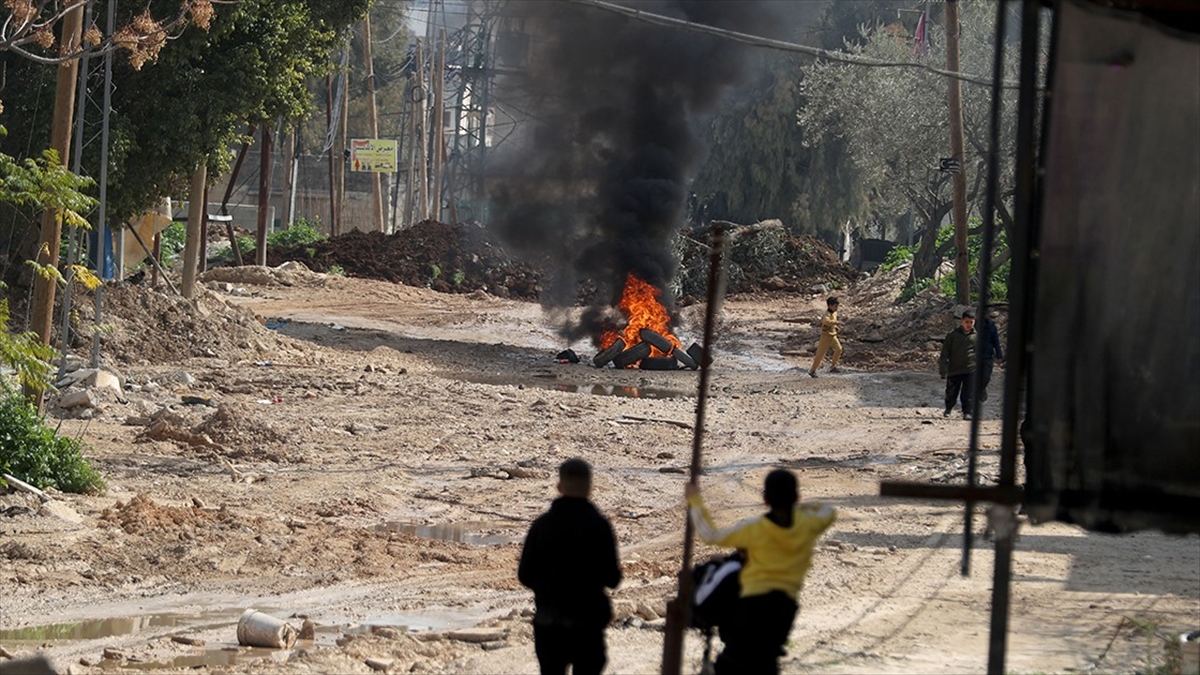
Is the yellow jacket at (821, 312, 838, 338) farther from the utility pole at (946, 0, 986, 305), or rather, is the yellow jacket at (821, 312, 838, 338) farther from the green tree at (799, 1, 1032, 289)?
the green tree at (799, 1, 1032, 289)

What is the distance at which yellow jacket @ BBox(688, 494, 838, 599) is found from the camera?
5.23 m

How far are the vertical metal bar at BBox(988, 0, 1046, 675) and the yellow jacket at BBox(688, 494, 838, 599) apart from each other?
0.63 meters

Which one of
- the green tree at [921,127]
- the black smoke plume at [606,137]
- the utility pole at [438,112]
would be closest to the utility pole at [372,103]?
the utility pole at [438,112]

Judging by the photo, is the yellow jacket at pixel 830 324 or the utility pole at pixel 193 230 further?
the utility pole at pixel 193 230

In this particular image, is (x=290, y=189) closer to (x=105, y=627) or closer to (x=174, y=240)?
(x=174, y=240)

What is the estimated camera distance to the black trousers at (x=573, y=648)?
5590mm

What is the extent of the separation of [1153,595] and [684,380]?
53.3 feet

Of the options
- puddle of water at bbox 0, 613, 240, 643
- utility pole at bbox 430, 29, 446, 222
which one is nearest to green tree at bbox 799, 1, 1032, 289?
utility pole at bbox 430, 29, 446, 222

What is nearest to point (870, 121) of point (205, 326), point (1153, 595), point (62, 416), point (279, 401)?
point (205, 326)

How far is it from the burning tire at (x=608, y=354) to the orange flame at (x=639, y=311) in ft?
1.46

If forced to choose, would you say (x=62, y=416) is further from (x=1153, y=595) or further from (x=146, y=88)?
(x=1153, y=595)

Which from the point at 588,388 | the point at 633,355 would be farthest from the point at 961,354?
the point at 633,355

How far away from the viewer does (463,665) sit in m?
7.48

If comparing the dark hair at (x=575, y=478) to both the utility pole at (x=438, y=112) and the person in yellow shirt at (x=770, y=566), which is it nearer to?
the person in yellow shirt at (x=770, y=566)
